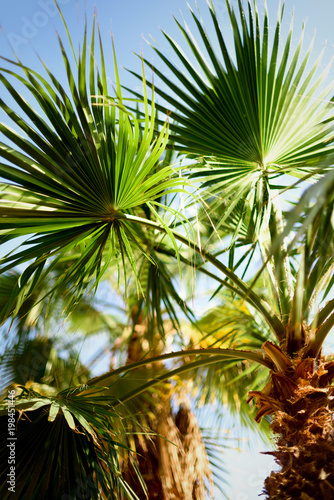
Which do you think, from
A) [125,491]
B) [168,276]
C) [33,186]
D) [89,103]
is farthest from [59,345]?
[89,103]

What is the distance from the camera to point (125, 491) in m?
1.74

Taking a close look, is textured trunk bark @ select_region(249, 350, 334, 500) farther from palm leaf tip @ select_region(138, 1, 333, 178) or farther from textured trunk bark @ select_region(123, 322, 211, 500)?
textured trunk bark @ select_region(123, 322, 211, 500)

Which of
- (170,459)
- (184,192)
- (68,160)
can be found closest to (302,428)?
(184,192)

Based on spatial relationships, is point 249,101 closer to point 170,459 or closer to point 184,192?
point 184,192

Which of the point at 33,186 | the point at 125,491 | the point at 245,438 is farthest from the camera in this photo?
the point at 245,438

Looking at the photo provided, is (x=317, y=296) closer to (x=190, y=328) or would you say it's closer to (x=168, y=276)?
(x=168, y=276)

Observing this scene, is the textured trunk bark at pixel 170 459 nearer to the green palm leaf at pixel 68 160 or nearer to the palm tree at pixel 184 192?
the palm tree at pixel 184 192

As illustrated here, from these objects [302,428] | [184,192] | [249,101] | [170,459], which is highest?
[249,101]

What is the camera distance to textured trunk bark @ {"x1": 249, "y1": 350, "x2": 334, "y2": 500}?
4.47ft

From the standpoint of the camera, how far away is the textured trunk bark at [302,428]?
1.36 metres

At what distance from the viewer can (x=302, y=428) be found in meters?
1.51

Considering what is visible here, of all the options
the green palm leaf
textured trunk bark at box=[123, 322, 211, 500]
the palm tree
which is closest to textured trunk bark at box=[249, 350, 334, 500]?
the palm tree

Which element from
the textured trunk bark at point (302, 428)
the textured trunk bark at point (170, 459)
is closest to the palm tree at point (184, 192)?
the textured trunk bark at point (302, 428)

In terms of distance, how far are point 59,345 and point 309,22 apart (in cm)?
255
